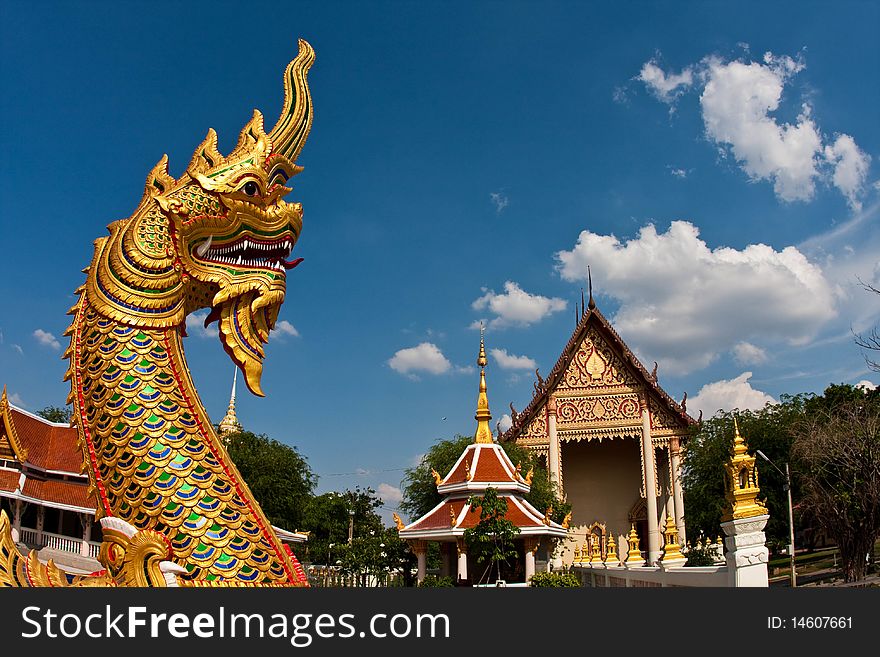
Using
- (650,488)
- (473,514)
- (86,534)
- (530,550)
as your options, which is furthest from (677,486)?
(86,534)

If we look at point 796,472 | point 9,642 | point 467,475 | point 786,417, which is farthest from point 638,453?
point 9,642

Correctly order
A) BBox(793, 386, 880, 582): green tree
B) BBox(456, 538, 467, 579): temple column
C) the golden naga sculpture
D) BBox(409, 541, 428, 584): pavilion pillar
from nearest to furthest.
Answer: the golden naga sculpture → BBox(793, 386, 880, 582): green tree → BBox(456, 538, 467, 579): temple column → BBox(409, 541, 428, 584): pavilion pillar

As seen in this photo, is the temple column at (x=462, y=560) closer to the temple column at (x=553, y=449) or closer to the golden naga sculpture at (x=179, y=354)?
the temple column at (x=553, y=449)

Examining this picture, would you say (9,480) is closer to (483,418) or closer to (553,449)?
(483,418)

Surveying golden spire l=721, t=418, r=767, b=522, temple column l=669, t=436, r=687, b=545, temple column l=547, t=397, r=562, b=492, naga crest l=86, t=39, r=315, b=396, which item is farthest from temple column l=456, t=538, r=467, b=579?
temple column l=669, t=436, r=687, b=545

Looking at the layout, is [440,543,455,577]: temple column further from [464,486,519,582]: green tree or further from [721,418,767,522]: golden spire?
[721,418,767,522]: golden spire

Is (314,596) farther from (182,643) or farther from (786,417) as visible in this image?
(786,417)

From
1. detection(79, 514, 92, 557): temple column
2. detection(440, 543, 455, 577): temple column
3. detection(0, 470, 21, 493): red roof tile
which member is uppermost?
detection(0, 470, 21, 493): red roof tile

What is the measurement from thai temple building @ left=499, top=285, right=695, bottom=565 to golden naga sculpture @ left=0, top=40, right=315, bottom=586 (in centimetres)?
2277

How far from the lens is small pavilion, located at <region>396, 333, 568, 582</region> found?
1655cm

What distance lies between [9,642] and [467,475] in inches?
554

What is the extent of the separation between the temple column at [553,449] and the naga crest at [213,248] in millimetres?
22274

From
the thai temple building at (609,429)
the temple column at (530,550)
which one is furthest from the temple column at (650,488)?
the temple column at (530,550)

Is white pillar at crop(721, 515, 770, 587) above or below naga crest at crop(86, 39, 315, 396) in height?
below
